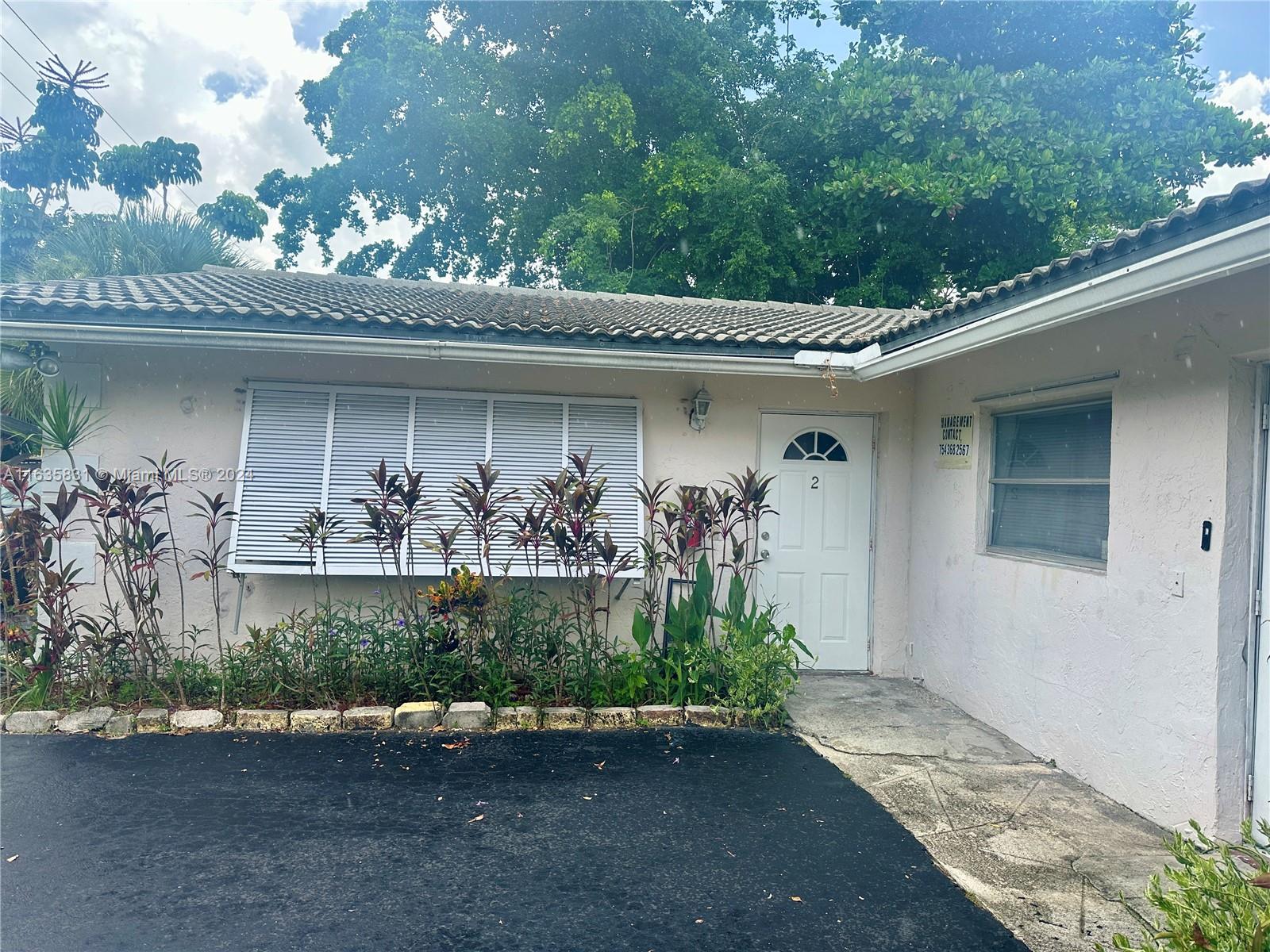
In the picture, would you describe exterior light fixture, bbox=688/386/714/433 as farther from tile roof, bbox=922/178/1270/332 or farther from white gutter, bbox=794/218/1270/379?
tile roof, bbox=922/178/1270/332

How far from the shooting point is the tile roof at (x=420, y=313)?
5559mm

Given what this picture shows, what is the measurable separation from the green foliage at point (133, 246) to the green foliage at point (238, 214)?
774 cm

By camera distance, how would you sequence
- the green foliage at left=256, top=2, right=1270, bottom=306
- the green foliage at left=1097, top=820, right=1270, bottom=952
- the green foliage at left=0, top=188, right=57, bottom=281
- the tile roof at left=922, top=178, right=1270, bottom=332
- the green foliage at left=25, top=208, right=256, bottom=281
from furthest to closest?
the green foliage at left=0, top=188, right=57, bottom=281, the green foliage at left=256, top=2, right=1270, bottom=306, the green foliage at left=25, top=208, right=256, bottom=281, the tile roof at left=922, top=178, right=1270, bottom=332, the green foliage at left=1097, top=820, right=1270, bottom=952

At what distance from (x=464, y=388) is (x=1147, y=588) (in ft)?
16.3

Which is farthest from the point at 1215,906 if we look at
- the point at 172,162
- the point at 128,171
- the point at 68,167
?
the point at 68,167

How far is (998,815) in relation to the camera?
13.7 ft

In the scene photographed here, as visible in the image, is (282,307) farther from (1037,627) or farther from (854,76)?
(854,76)

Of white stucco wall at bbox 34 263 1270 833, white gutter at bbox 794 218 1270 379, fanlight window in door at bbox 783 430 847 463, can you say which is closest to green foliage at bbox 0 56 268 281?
white stucco wall at bbox 34 263 1270 833

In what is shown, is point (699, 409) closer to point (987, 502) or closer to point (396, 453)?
point (987, 502)

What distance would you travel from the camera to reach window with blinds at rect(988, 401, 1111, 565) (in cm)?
481

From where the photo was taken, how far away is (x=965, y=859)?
368cm

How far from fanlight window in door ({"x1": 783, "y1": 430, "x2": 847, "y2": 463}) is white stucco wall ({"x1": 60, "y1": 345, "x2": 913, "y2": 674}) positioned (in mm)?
253

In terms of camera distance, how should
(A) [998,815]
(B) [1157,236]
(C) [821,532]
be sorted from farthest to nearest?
(C) [821,532], (A) [998,815], (B) [1157,236]

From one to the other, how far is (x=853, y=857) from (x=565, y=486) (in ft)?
10.2
